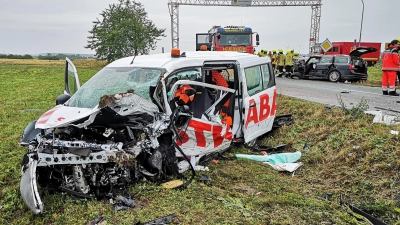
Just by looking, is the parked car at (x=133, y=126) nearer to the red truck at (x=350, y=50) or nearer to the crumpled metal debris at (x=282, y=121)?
the crumpled metal debris at (x=282, y=121)

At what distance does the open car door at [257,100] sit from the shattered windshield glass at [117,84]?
1.74 m

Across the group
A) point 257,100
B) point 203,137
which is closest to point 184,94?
point 203,137

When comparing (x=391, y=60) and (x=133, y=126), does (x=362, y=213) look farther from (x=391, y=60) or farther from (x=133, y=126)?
(x=391, y=60)

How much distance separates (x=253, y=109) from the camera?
5.71 m

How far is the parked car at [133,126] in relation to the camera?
139 inches

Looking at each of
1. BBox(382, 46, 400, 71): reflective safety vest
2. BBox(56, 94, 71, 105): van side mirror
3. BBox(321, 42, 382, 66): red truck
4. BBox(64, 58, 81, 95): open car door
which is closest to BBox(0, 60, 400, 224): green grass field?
BBox(56, 94, 71, 105): van side mirror

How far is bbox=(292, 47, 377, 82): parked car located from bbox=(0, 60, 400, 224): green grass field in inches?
400

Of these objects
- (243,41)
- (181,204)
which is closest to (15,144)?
(181,204)

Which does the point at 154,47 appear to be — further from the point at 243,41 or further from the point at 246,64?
the point at 246,64

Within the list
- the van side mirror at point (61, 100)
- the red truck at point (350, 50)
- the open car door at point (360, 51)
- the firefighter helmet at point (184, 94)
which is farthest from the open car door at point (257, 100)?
the red truck at point (350, 50)

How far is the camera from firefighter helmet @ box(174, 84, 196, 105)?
463 cm

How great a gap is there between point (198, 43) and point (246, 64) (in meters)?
19.2

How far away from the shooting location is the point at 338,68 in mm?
16031

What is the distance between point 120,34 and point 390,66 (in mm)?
31753
